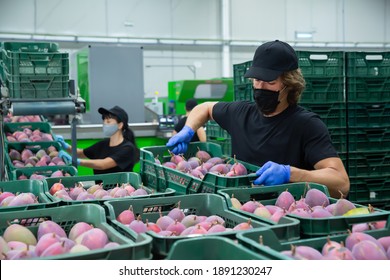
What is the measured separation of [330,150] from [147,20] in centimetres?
888

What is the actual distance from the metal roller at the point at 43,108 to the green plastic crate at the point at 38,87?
0.29 feet

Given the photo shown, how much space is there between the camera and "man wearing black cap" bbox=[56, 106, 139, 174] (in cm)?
402

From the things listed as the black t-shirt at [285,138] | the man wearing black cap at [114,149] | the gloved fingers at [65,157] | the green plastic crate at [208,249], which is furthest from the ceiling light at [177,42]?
the green plastic crate at [208,249]

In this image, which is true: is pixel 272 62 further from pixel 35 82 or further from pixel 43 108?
pixel 35 82

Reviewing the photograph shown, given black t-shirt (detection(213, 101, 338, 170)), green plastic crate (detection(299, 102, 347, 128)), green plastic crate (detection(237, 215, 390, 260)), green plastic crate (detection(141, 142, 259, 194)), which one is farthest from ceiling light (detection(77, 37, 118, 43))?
green plastic crate (detection(237, 215, 390, 260))

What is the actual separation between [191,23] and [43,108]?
337 inches

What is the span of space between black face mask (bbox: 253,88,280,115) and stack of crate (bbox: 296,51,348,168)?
1.58 metres

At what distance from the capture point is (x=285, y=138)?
242 cm

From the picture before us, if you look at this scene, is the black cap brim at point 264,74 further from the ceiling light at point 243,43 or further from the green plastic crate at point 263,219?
the ceiling light at point 243,43

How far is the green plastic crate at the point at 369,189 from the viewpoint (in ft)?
13.1

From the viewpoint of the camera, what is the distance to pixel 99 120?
6.19 meters

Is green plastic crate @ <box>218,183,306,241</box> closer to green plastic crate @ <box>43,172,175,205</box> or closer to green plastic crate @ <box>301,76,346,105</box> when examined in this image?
green plastic crate @ <box>43,172,175,205</box>

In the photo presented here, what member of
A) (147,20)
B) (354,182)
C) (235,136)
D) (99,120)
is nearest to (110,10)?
(147,20)

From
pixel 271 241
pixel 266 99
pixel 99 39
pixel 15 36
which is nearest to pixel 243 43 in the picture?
pixel 99 39
